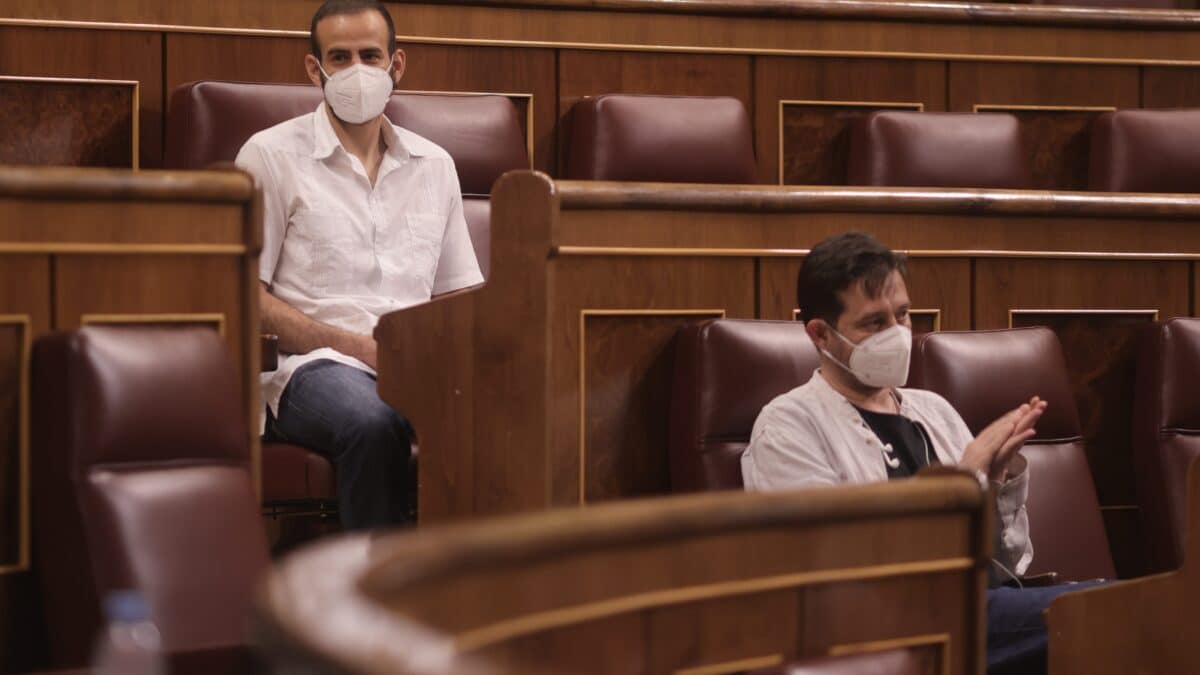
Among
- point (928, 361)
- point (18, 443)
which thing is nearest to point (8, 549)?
point (18, 443)

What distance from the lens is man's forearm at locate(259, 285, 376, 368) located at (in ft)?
2.51

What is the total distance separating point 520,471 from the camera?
2.19ft

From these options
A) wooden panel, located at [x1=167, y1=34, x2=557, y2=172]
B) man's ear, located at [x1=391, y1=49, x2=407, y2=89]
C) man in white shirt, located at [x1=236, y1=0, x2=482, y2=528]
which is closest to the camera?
man in white shirt, located at [x1=236, y1=0, x2=482, y2=528]

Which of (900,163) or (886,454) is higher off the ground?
(900,163)

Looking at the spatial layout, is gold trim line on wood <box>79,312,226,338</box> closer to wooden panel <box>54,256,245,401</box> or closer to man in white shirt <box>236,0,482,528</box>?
wooden panel <box>54,256,245,401</box>

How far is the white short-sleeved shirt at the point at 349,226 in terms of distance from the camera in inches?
31.6

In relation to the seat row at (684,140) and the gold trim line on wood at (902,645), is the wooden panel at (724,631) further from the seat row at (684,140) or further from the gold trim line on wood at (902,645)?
the seat row at (684,140)

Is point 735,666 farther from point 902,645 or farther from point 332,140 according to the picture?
point 332,140

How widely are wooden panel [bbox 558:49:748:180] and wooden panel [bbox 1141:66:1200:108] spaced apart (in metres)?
0.28

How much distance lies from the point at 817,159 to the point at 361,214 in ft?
1.18

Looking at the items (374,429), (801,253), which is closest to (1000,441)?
(801,253)

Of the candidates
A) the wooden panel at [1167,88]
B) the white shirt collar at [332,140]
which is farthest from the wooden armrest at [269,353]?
the wooden panel at [1167,88]

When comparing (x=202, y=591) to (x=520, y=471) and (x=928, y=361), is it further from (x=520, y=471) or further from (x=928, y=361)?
(x=928, y=361)

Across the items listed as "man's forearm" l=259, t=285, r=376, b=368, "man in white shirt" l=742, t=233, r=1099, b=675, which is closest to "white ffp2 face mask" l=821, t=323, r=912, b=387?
"man in white shirt" l=742, t=233, r=1099, b=675
